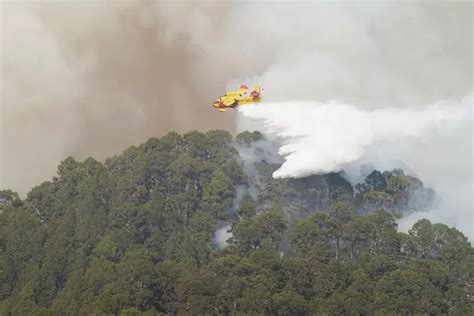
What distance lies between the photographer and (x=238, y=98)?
102 metres

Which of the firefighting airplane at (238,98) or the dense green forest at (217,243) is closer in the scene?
the dense green forest at (217,243)

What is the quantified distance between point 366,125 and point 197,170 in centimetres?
1986

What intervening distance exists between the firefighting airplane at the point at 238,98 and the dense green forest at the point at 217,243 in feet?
44.3

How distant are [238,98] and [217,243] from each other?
17.3m

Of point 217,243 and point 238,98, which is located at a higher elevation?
point 238,98

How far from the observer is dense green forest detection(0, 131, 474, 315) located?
93.1 metres

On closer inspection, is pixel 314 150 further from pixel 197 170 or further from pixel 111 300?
pixel 111 300

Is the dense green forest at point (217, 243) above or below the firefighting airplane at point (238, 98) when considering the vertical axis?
below

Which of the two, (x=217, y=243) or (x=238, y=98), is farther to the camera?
(x=217, y=243)

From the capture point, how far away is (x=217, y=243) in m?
110

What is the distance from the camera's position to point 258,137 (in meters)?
123

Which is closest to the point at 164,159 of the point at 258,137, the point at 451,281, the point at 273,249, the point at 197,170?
the point at 197,170

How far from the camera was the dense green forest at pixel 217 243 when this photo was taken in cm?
9312

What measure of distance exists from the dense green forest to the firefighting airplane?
13.5m
